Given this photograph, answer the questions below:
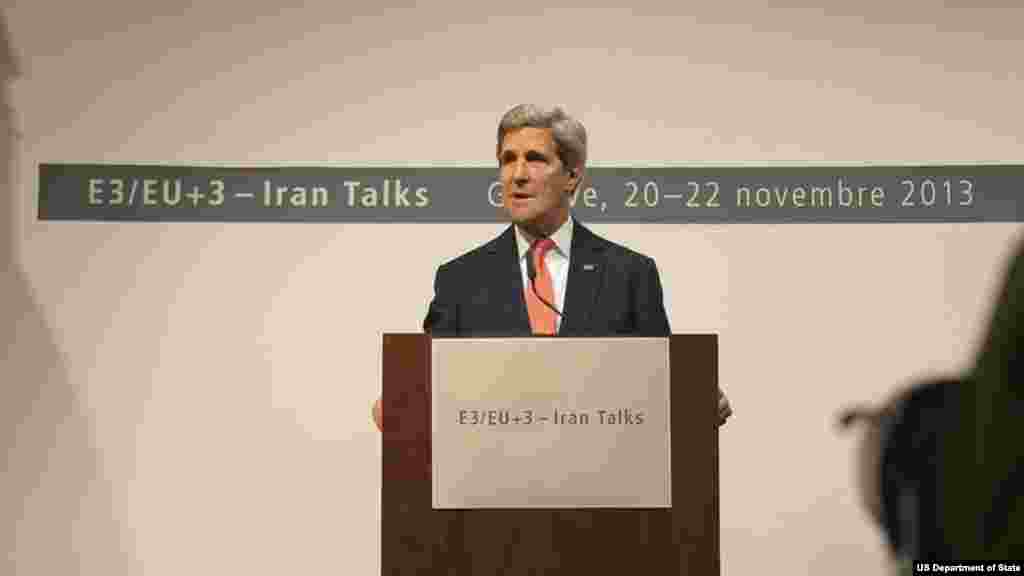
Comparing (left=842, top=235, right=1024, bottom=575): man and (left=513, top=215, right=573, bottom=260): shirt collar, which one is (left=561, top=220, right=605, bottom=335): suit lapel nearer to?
(left=513, top=215, right=573, bottom=260): shirt collar

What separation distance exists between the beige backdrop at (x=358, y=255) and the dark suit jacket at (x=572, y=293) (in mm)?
103

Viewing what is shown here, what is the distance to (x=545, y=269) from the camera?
11.5 feet

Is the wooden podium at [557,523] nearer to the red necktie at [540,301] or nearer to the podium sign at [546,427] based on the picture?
the podium sign at [546,427]

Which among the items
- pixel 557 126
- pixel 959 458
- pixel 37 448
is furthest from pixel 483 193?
pixel 959 458

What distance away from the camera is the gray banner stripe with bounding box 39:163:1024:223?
381 cm

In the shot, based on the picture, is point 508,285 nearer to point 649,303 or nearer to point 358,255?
point 649,303

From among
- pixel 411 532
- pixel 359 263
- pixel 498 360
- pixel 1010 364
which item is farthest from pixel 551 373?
pixel 1010 364

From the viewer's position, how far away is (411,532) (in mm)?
2252

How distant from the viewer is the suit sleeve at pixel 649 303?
352 cm

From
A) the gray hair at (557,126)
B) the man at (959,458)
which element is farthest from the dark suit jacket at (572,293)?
the man at (959,458)

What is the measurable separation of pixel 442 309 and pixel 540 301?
0.35 metres

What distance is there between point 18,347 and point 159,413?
1.61ft

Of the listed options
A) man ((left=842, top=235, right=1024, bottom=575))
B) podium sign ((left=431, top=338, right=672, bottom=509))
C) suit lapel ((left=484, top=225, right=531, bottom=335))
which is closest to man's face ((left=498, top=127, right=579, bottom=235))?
suit lapel ((left=484, top=225, right=531, bottom=335))

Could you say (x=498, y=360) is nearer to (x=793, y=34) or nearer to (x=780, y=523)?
(x=780, y=523)
